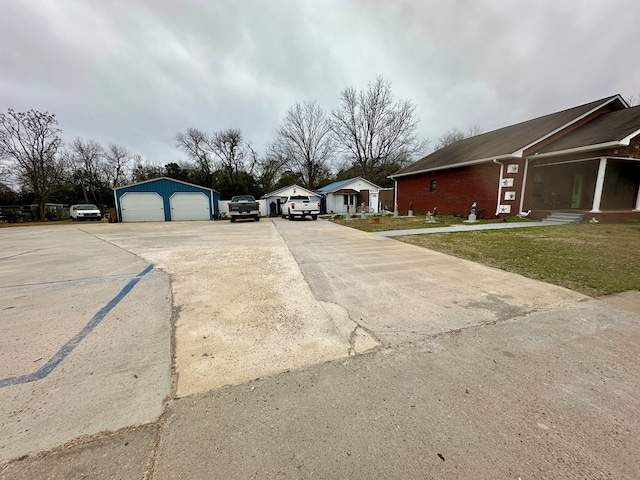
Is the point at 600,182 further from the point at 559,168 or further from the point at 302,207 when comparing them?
the point at 302,207

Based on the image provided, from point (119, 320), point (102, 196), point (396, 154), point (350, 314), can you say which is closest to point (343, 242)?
point (350, 314)

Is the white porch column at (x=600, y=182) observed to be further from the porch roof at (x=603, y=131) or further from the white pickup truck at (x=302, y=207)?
the white pickup truck at (x=302, y=207)

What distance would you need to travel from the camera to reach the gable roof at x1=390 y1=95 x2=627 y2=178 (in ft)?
43.7

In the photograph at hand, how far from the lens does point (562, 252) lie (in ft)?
21.8

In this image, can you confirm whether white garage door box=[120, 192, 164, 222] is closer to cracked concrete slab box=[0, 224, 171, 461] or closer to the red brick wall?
cracked concrete slab box=[0, 224, 171, 461]

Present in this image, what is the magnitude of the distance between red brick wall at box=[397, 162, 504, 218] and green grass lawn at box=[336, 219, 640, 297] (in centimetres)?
442

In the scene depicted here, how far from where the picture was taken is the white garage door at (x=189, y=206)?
2178 cm

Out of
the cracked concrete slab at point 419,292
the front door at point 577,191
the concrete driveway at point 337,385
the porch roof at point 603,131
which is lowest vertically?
the concrete driveway at point 337,385

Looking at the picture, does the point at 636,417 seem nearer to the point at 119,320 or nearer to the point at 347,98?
the point at 119,320

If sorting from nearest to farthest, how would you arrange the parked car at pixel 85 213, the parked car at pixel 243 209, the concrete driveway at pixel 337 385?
1. the concrete driveway at pixel 337 385
2. the parked car at pixel 243 209
3. the parked car at pixel 85 213

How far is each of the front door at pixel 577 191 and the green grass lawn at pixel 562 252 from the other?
5.69 m

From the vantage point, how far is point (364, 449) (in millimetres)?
1604

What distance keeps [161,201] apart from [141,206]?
1.54 meters

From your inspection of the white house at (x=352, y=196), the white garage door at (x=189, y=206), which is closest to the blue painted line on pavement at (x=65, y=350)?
the white garage door at (x=189, y=206)
